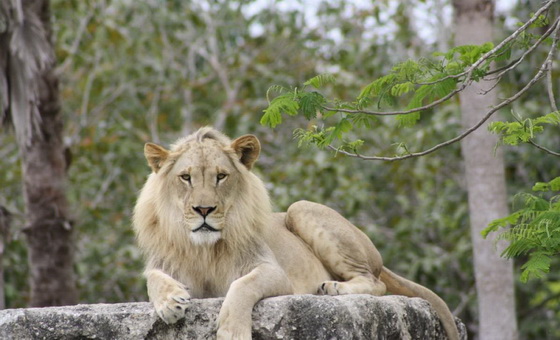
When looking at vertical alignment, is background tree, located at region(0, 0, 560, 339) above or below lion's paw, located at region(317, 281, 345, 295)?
above

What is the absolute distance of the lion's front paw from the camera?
4.89 meters

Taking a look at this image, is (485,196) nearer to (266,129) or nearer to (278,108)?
(278,108)

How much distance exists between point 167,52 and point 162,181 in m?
10.1

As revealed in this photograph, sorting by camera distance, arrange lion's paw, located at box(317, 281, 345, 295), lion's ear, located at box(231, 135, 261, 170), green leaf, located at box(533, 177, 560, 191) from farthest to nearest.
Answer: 1. lion's paw, located at box(317, 281, 345, 295)
2. lion's ear, located at box(231, 135, 261, 170)
3. green leaf, located at box(533, 177, 560, 191)

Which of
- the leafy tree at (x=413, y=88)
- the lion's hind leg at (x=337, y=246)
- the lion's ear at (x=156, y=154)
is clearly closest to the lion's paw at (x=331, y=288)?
the lion's hind leg at (x=337, y=246)

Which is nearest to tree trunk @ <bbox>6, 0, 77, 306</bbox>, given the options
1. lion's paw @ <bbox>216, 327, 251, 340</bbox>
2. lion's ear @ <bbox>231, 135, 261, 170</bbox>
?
lion's ear @ <bbox>231, 135, 261, 170</bbox>

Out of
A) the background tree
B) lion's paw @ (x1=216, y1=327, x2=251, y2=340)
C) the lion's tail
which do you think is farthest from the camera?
the background tree

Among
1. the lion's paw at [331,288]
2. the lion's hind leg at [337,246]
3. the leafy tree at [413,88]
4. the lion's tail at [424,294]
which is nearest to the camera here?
the leafy tree at [413,88]

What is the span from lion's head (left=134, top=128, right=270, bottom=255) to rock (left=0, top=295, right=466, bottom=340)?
62 centimetres

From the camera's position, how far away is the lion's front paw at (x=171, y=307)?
193 inches

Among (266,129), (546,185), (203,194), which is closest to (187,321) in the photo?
(203,194)

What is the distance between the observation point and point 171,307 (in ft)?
16.1

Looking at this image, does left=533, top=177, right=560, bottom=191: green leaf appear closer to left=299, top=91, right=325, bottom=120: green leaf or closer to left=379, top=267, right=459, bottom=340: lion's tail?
left=379, top=267, right=459, bottom=340: lion's tail

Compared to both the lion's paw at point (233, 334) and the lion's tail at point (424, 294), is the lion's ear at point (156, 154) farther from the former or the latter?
the lion's tail at point (424, 294)
